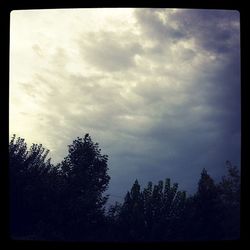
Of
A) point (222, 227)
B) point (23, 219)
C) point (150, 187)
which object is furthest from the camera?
point (150, 187)

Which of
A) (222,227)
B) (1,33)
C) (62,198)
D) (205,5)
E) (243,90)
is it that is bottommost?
(222,227)

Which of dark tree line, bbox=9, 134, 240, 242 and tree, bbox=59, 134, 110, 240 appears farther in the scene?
tree, bbox=59, 134, 110, 240

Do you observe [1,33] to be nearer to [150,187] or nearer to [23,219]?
[23,219]

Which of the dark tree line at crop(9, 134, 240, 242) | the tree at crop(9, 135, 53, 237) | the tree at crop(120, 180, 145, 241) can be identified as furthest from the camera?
the tree at crop(120, 180, 145, 241)

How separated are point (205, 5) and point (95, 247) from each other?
3.52ft

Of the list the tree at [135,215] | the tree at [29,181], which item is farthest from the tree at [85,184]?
the tree at [135,215]

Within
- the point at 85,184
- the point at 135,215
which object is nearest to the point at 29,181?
the point at 85,184

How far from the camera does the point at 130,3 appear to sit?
1.54 m

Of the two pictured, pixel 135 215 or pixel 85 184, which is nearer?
pixel 85 184

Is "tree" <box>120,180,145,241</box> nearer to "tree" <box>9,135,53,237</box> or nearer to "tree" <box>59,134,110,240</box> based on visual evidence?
"tree" <box>59,134,110,240</box>

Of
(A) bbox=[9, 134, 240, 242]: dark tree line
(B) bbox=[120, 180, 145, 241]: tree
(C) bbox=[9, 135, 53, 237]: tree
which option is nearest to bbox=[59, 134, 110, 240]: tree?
(A) bbox=[9, 134, 240, 242]: dark tree line

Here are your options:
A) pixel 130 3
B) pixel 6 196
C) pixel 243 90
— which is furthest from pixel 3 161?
pixel 243 90

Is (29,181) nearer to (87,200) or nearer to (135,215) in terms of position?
(87,200)

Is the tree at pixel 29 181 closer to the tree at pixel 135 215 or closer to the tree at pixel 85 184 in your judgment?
the tree at pixel 85 184
